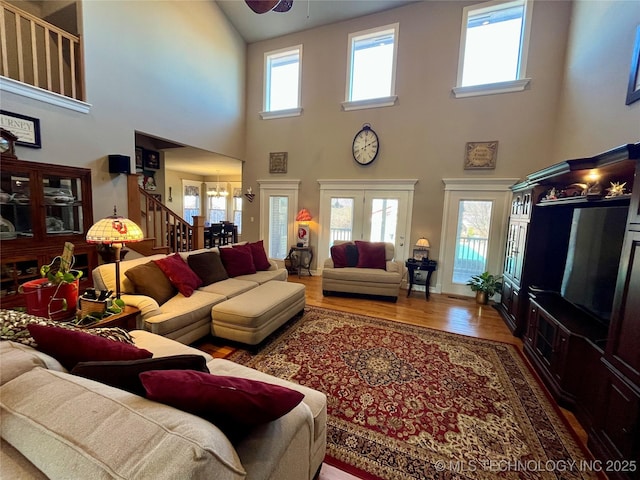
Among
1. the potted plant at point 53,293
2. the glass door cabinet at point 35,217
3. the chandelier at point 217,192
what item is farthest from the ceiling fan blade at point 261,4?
the chandelier at point 217,192

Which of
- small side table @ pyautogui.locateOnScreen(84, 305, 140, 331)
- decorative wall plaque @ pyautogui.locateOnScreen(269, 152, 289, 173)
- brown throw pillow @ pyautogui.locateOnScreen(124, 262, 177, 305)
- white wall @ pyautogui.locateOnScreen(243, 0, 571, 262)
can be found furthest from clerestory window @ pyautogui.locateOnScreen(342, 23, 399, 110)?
small side table @ pyautogui.locateOnScreen(84, 305, 140, 331)

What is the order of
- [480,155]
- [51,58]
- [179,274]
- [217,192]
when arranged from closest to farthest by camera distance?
[179,274], [51,58], [480,155], [217,192]

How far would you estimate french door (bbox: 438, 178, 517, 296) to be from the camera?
181 inches

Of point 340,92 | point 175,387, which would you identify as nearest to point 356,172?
point 340,92

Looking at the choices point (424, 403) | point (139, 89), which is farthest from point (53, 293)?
point (139, 89)

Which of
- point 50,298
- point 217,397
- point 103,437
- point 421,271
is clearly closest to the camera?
point 103,437

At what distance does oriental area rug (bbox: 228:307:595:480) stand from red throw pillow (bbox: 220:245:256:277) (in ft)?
3.62

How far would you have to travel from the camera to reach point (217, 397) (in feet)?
2.77

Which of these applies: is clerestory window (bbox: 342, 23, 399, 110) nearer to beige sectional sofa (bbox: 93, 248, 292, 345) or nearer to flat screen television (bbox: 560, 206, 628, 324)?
flat screen television (bbox: 560, 206, 628, 324)

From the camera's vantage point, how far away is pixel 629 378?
59.7 inches

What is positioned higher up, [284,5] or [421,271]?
[284,5]

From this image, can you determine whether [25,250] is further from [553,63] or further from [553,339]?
[553,63]

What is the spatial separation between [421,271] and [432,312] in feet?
3.87

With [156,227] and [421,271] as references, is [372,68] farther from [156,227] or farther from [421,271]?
[156,227]
